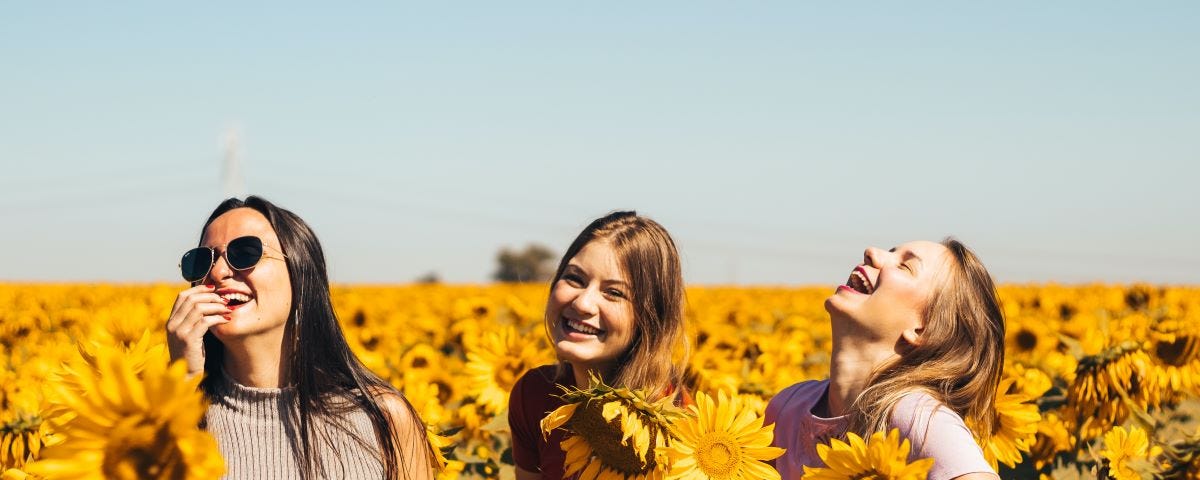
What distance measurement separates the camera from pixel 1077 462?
17.2 feet

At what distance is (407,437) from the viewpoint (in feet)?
10.4

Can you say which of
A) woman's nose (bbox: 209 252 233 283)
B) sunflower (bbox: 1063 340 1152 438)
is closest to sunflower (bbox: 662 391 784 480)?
woman's nose (bbox: 209 252 233 283)

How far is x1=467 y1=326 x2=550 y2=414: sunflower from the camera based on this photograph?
5113mm

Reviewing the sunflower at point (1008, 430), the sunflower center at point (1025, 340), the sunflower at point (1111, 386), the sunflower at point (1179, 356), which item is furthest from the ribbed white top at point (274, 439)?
the sunflower center at point (1025, 340)

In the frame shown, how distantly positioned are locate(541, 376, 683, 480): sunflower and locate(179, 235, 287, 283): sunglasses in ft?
2.68

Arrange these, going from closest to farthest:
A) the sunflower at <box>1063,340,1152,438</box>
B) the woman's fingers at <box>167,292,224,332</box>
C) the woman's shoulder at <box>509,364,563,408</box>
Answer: the woman's fingers at <box>167,292,224,332</box>
the woman's shoulder at <box>509,364,563,408</box>
the sunflower at <box>1063,340,1152,438</box>

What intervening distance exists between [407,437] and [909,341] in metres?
1.30

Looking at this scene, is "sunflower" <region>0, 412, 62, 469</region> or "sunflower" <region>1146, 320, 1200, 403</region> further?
"sunflower" <region>1146, 320, 1200, 403</region>

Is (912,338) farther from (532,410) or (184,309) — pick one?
(184,309)

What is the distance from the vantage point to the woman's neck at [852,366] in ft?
10.0

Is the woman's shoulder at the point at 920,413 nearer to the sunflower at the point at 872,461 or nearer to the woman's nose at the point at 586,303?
the sunflower at the point at 872,461

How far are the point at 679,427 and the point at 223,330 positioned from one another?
3.62 ft

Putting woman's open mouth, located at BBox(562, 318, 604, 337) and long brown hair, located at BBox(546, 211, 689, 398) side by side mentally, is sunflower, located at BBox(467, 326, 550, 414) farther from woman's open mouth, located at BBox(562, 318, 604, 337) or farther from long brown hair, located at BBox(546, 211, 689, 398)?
woman's open mouth, located at BBox(562, 318, 604, 337)

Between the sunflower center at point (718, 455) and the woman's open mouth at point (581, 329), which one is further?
the woman's open mouth at point (581, 329)
